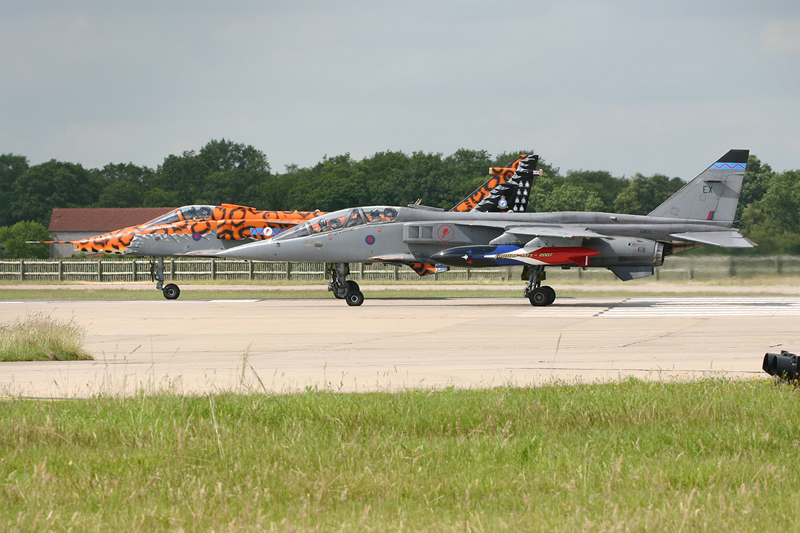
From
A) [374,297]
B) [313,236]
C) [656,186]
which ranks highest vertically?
[656,186]

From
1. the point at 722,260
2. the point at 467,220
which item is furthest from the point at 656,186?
the point at 467,220

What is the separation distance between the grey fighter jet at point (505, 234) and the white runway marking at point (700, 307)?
4.77 feet

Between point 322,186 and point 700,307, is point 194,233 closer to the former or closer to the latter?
point 700,307

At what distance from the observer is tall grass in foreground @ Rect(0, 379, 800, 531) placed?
444 centimetres

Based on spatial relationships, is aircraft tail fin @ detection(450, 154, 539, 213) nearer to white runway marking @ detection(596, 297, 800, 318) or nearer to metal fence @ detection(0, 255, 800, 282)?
white runway marking @ detection(596, 297, 800, 318)

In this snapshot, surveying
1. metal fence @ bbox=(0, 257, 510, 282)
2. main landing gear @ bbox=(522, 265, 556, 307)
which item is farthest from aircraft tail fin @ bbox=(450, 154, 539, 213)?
metal fence @ bbox=(0, 257, 510, 282)

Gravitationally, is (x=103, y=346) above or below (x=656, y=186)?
below

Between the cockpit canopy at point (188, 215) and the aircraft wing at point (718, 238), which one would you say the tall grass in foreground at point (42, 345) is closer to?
the cockpit canopy at point (188, 215)

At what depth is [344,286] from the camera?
84.5ft

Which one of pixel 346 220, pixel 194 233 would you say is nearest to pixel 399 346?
pixel 346 220

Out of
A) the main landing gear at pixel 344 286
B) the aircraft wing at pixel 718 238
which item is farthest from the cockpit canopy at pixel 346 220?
the aircraft wing at pixel 718 238

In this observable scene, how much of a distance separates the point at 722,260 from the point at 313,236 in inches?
566

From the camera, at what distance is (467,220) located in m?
25.2

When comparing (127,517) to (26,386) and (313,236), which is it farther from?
(313,236)
